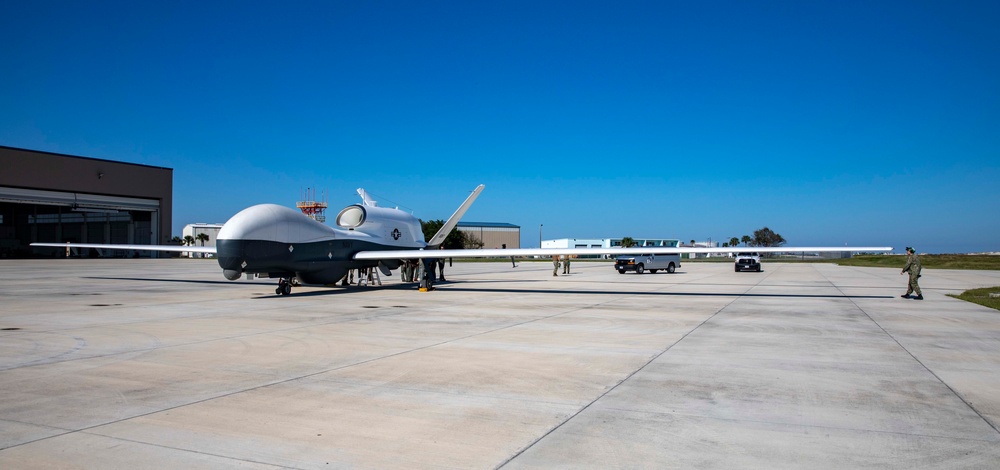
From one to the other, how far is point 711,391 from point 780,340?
4.88 m

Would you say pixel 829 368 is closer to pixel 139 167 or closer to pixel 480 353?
pixel 480 353

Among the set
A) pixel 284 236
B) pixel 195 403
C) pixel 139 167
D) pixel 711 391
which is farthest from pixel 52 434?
pixel 139 167

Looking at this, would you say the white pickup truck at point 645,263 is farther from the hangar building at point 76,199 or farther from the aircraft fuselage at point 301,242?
the hangar building at point 76,199

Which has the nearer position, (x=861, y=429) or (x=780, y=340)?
(x=861, y=429)

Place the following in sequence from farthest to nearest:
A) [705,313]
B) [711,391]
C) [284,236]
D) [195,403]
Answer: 1. [284,236]
2. [705,313]
3. [711,391]
4. [195,403]

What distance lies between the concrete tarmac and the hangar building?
2271 inches


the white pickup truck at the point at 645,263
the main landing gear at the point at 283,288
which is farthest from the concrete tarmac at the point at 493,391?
the white pickup truck at the point at 645,263

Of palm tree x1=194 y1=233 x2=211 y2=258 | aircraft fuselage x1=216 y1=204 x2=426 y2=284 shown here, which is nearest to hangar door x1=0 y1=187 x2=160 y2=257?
palm tree x1=194 y1=233 x2=211 y2=258

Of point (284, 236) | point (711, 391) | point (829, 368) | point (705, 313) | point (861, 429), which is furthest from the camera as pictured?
point (284, 236)

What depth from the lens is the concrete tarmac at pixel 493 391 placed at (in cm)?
471

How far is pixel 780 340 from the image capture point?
430 inches

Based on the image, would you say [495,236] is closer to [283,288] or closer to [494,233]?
[494,233]

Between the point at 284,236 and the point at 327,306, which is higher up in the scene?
the point at 284,236

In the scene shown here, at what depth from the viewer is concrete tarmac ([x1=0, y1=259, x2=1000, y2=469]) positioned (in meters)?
4.71
